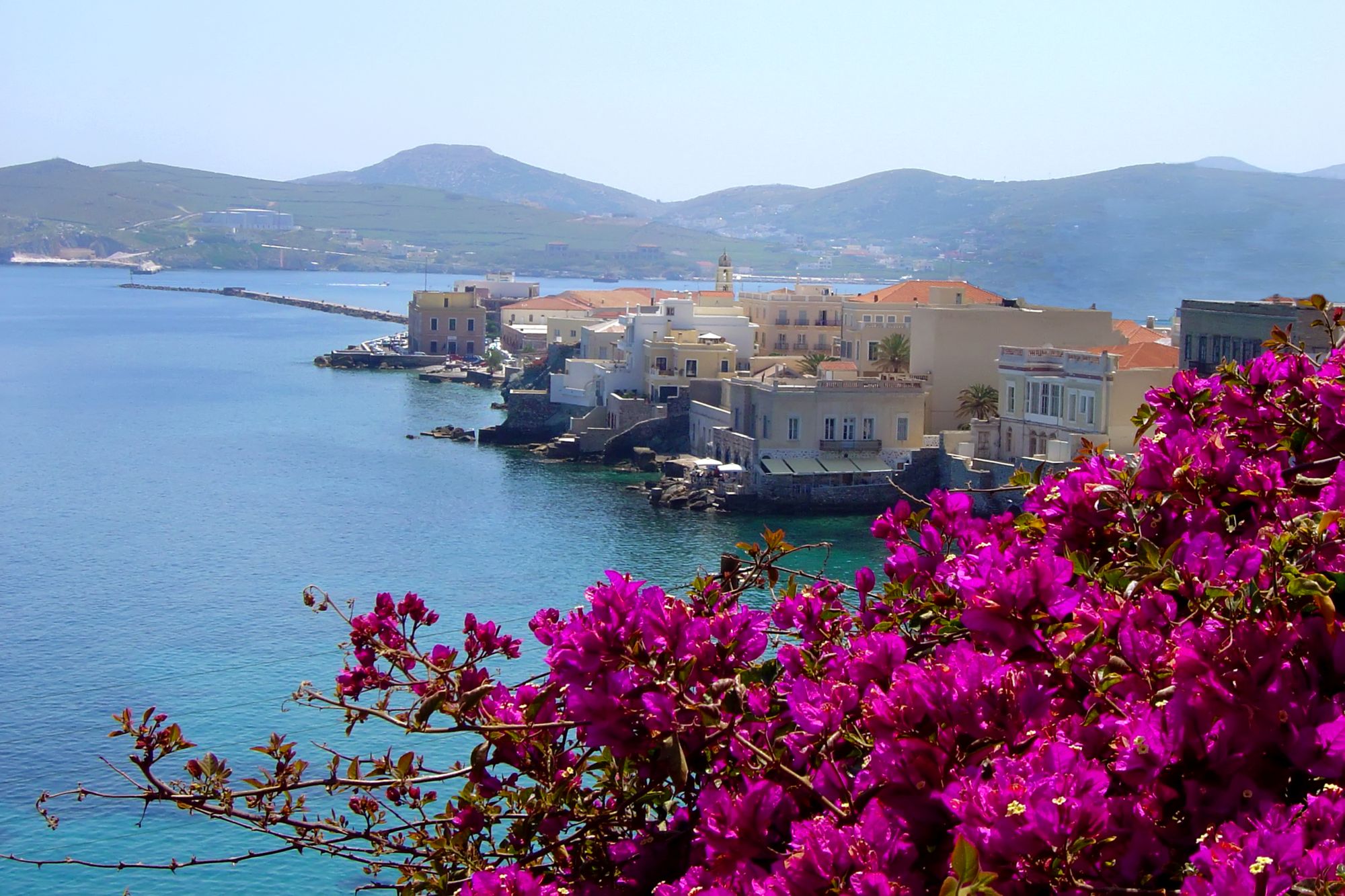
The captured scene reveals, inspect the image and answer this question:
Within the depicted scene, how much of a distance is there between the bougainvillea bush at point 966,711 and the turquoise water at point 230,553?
8274 mm

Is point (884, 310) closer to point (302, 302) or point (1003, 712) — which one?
point (1003, 712)

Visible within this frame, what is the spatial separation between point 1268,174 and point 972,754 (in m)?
161

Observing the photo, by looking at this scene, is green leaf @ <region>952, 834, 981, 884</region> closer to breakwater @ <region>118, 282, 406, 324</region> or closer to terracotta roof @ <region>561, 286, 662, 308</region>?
terracotta roof @ <region>561, 286, 662, 308</region>

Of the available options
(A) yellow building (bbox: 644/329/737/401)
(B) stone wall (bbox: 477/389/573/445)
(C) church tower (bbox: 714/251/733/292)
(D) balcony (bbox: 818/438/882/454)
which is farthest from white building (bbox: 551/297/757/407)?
(C) church tower (bbox: 714/251/733/292)

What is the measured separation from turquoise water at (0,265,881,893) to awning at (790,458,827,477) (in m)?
1.45

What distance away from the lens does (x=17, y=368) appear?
195ft

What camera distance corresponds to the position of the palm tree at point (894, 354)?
34.1 meters

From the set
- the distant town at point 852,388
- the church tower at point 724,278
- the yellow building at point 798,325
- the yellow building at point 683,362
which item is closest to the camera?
the distant town at point 852,388

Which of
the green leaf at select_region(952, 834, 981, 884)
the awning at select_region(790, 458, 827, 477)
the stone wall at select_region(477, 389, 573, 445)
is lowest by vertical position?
the stone wall at select_region(477, 389, 573, 445)

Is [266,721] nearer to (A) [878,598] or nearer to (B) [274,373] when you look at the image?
(A) [878,598]

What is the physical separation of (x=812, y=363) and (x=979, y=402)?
6.22 metres

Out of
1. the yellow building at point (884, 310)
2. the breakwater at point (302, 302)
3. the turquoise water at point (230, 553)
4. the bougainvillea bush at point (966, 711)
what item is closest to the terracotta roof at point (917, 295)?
the yellow building at point (884, 310)

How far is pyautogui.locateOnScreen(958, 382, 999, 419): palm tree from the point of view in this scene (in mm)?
30422

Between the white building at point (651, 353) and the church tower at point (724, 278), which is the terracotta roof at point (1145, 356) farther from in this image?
the church tower at point (724, 278)
